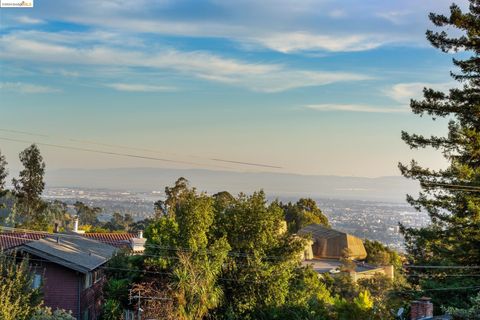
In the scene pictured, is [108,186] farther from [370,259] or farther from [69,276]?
[69,276]

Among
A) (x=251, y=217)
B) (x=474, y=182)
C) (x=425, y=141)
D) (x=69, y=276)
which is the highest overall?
(x=425, y=141)

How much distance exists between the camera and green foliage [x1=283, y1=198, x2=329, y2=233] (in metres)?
74.8

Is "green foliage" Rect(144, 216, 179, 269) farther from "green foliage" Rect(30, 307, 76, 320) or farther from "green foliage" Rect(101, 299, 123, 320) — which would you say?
"green foliage" Rect(30, 307, 76, 320)

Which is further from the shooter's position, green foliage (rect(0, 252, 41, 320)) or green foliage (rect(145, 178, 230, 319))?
green foliage (rect(145, 178, 230, 319))

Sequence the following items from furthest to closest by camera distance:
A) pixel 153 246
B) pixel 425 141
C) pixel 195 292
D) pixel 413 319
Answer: pixel 153 246 < pixel 195 292 < pixel 425 141 < pixel 413 319

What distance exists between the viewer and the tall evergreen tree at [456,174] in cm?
2341

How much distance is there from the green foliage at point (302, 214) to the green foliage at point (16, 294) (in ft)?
169

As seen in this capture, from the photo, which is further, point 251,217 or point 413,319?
point 251,217

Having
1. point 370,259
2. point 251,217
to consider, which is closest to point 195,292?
point 251,217

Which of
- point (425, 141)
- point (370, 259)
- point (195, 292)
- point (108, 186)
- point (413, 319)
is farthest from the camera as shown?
point (108, 186)

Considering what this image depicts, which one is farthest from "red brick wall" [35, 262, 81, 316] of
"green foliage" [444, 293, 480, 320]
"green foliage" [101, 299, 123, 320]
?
"green foliage" [444, 293, 480, 320]

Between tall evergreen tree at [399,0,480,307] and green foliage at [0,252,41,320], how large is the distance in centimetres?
1618

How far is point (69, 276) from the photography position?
28.3 m

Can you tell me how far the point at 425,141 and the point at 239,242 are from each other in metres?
10.9
